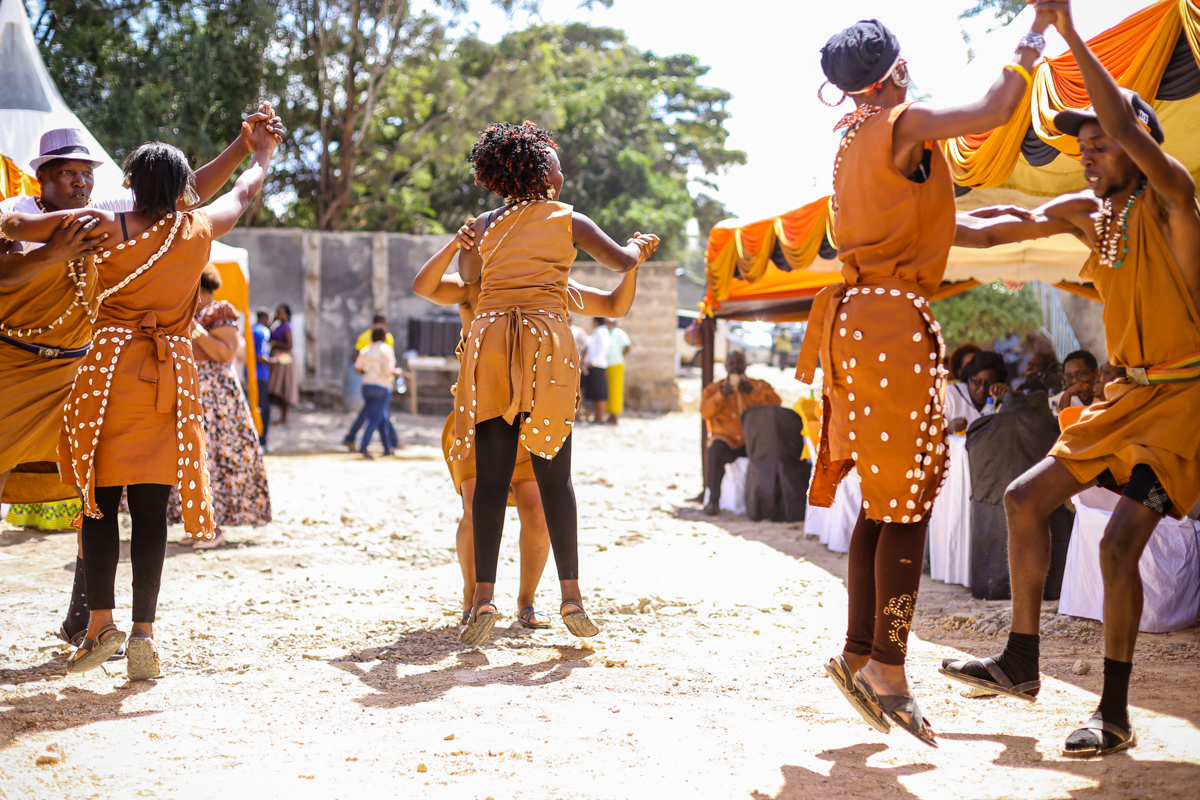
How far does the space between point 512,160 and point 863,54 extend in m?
1.55

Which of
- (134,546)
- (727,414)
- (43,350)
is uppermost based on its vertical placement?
(43,350)

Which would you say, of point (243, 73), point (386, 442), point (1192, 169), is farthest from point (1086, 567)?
point (243, 73)

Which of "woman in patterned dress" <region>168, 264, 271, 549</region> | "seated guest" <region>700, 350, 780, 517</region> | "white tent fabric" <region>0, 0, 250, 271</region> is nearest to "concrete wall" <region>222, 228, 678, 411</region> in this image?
"seated guest" <region>700, 350, 780, 517</region>

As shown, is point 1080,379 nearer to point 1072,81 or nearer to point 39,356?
point 1072,81

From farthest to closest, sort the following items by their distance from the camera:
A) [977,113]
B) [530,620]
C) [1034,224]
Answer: [530,620] < [1034,224] < [977,113]

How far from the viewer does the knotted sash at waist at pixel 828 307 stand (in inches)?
110

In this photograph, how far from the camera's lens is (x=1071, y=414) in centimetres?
420

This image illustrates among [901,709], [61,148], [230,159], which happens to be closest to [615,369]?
[230,159]

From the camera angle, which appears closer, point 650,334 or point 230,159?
point 230,159

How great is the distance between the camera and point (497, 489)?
153 inches

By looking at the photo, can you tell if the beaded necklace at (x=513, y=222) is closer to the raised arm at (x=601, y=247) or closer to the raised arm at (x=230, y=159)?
the raised arm at (x=601, y=247)

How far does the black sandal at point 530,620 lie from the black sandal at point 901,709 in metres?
1.92

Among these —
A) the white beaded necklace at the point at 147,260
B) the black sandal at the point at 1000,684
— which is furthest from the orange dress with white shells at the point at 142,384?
the black sandal at the point at 1000,684

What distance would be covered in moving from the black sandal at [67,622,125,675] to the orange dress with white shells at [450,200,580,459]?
4.68 feet
